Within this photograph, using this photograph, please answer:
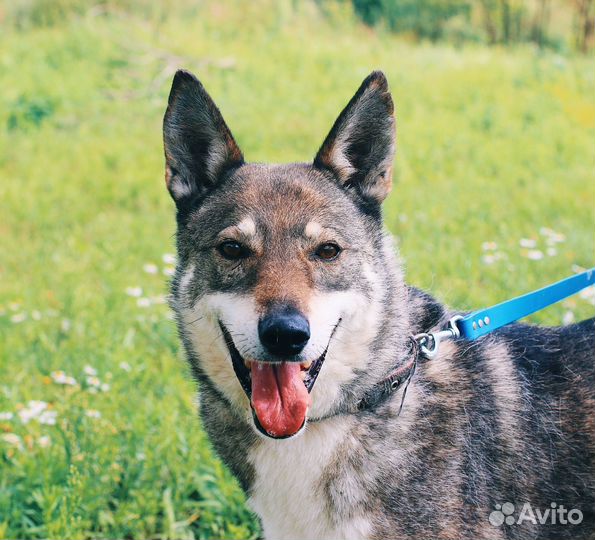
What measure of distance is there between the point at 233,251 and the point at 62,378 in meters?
1.90

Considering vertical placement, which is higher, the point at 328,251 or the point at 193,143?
the point at 193,143

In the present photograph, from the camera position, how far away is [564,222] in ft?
22.9

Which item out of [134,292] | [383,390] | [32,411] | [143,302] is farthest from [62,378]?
[383,390]

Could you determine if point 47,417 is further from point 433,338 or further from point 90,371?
point 433,338

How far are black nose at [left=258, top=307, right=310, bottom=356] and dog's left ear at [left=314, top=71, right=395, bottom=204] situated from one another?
780 millimetres

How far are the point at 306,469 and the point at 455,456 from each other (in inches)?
21.3

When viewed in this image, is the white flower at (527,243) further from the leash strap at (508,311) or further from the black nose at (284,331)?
the black nose at (284,331)

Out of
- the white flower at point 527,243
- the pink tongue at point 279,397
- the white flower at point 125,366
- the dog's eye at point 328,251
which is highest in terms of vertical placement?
the dog's eye at point 328,251

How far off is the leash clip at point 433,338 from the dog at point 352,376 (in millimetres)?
43

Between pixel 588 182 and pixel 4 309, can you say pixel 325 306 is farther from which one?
pixel 588 182

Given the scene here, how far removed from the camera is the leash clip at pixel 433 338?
9.55 ft

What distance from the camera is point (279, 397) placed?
8.61 feet

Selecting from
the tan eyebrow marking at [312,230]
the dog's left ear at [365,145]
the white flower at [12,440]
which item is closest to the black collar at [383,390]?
the tan eyebrow marking at [312,230]

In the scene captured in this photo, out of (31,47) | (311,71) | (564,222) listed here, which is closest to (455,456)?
(564,222)
